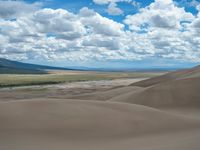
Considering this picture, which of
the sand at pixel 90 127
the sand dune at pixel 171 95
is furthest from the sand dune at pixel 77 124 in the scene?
the sand dune at pixel 171 95

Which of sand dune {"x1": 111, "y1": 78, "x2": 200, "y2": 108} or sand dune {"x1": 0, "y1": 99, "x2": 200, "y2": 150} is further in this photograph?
sand dune {"x1": 111, "y1": 78, "x2": 200, "y2": 108}

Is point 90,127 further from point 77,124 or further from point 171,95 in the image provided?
point 171,95

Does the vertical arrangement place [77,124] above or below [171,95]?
below

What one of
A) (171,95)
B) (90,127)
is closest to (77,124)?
(90,127)

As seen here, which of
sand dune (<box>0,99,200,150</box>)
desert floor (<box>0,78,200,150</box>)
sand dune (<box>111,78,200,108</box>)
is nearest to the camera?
desert floor (<box>0,78,200,150</box>)

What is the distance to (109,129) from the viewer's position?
12.4 metres

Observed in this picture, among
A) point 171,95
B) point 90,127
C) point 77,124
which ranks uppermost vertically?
point 171,95

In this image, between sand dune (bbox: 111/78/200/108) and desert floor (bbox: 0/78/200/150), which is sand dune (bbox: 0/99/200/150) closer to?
desert floor (bbox: 0/78/200/150)

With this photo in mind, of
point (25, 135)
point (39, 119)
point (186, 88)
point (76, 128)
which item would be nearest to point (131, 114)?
point (76, 128)

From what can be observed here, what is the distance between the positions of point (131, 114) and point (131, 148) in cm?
479

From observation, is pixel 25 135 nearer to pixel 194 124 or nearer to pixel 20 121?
pixel 20 121

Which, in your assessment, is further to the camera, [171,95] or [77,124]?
[171,95]

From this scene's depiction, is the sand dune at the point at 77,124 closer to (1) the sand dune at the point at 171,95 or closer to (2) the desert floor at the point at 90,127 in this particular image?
(2) the desert floor at the point at 90,127

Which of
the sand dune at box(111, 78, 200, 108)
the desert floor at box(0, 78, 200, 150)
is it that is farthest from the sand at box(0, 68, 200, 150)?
the sand dune at box(111, 78, 200, 108)
